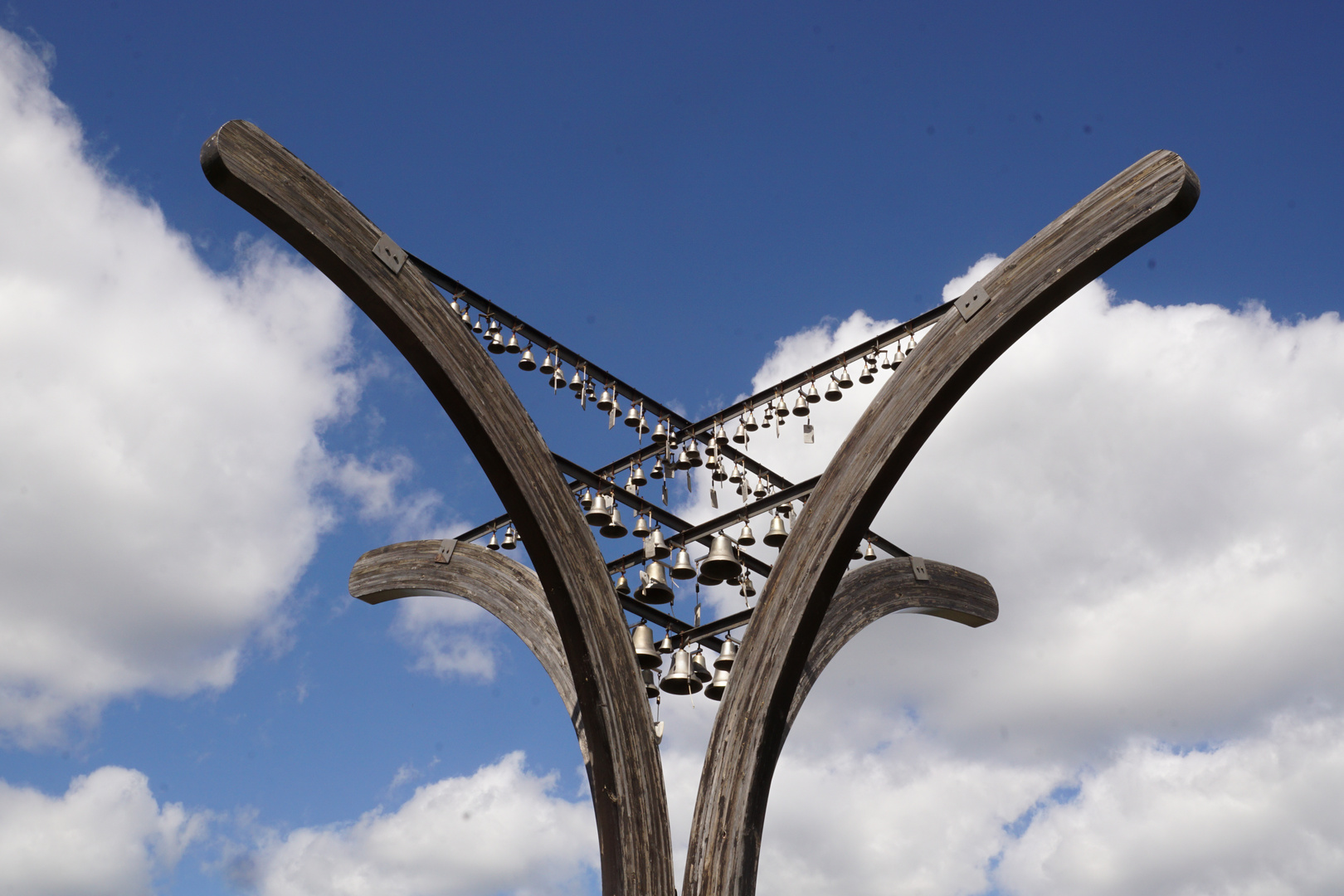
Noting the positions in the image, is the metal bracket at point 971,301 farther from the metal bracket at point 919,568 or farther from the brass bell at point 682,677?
the brass bell at point 682,677

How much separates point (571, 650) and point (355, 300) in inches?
73.1

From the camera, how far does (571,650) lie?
5.10 meters

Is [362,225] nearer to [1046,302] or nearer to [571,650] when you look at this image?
[571,650]

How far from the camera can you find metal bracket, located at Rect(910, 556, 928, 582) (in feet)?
23.9

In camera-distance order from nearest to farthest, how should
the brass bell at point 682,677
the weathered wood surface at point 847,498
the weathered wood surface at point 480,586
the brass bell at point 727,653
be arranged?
1. the weathered wood surface at point 847,498
2. the weathered wood surface at point 480,586
3. the brass bell at point 682,677
4. the brass bell at point 727,653

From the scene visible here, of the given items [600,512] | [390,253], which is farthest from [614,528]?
[390,253]

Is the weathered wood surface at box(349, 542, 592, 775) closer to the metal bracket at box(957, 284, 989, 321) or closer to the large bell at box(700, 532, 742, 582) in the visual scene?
the large bell at box(700, 532, 742, 582)

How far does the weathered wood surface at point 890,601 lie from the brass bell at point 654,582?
3.28ft

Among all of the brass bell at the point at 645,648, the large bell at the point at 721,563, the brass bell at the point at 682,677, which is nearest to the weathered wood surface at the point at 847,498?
the large bell at the point at 721,563

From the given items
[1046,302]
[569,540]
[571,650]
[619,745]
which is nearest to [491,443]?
[569,540]

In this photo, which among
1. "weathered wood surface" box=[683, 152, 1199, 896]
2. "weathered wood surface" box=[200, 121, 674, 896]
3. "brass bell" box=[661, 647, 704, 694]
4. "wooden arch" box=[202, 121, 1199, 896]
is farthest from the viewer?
"brass bell" box=[661, 647, 704, 694]

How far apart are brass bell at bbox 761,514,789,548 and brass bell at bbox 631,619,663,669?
946 mm

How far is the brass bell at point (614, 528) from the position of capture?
701 cm

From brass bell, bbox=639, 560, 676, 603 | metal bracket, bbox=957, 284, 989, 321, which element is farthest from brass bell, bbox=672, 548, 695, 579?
metal bracket, bbox=957, 284, 989, 321
